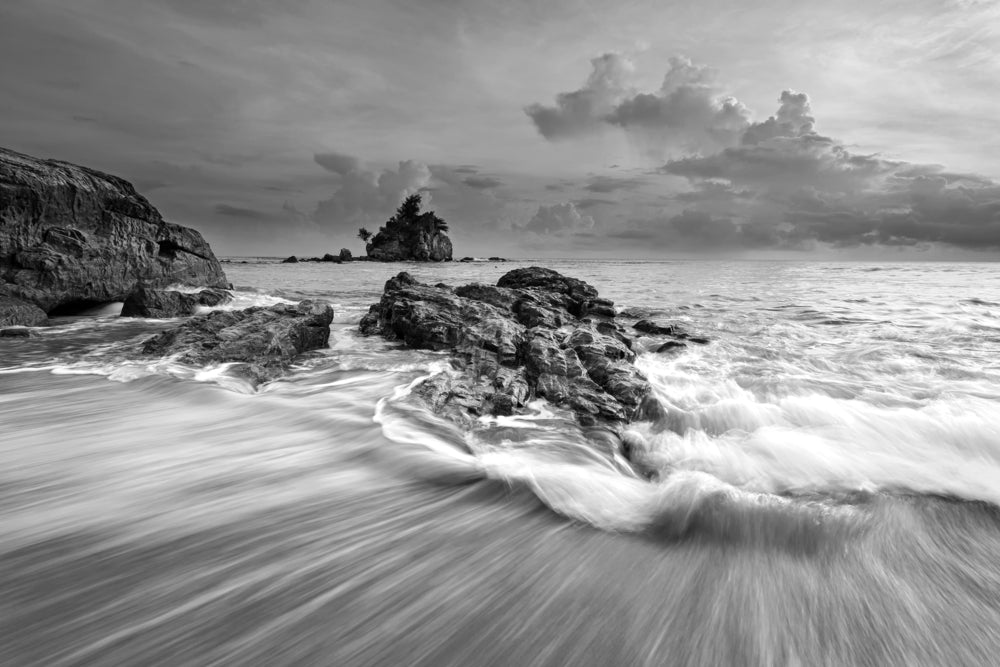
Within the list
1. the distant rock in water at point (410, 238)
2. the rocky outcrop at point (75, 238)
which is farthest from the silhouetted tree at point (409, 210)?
the rocky outcrop at point (75, 238)

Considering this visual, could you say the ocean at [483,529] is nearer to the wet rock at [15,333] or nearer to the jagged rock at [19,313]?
the wet rock at [15,333]

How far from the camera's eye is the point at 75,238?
1023 cm

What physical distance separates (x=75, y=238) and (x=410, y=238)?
7699 cm

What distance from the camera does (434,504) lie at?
2885 mm

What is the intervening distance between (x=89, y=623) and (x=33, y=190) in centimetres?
1236

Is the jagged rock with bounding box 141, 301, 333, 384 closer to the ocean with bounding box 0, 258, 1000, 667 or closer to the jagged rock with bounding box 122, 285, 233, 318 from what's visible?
the ocean with bounding box 0, 258, 1000, 667

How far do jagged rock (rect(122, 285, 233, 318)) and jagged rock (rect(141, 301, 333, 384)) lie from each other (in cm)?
475

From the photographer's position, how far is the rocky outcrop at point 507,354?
457cm

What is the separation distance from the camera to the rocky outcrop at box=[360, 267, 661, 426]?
4.57m

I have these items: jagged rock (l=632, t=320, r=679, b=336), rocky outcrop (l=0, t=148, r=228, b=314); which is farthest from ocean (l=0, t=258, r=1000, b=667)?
rocky outcrop (l=0, t=148, r=228, b=314)

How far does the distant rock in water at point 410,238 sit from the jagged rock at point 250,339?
7706 cm

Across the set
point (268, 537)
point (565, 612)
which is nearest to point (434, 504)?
point (268, 537)

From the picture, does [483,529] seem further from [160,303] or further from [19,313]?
[160,303]

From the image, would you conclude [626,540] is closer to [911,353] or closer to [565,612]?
[565,612]
